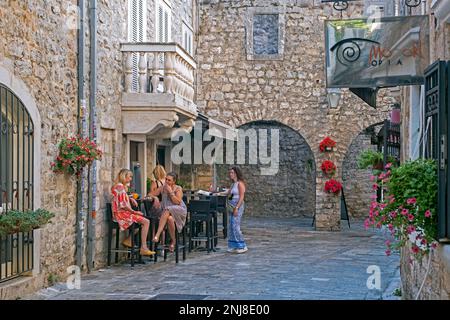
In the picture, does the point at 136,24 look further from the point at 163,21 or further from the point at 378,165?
the point at 378,165

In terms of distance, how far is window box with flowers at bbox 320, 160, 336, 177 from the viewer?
762 inches

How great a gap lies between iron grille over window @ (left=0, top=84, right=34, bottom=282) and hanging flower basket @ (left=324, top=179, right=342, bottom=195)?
38.5ft

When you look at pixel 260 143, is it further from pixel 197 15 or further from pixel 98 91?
pixel 98 91

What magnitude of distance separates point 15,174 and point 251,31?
12.4m

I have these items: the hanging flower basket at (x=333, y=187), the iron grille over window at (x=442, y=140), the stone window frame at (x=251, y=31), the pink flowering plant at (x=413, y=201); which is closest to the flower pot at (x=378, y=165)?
the pink flowering plant at (x=413, y=201)

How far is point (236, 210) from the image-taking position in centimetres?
1328

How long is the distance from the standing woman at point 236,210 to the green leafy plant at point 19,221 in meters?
5.80

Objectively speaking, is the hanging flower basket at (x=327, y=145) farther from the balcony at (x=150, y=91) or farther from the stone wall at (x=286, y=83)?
the balcony at (x=150, y=91)

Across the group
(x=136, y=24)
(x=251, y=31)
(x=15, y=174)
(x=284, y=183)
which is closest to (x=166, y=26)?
(x=136, y=24)

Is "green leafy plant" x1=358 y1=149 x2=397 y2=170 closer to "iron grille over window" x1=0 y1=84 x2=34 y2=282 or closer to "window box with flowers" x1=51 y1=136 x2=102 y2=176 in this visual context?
"window box with flowers" x1=51 y1=136 x2=102 y2=176

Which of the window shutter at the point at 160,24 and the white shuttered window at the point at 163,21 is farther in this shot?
the window shutter at the point at 160,24

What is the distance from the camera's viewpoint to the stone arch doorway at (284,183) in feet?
78.1

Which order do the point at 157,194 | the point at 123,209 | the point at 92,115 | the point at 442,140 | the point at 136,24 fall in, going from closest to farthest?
the point at 442,140, the point at 92,115, the point at 123,209, the point at 157,194, the point at 136,24
